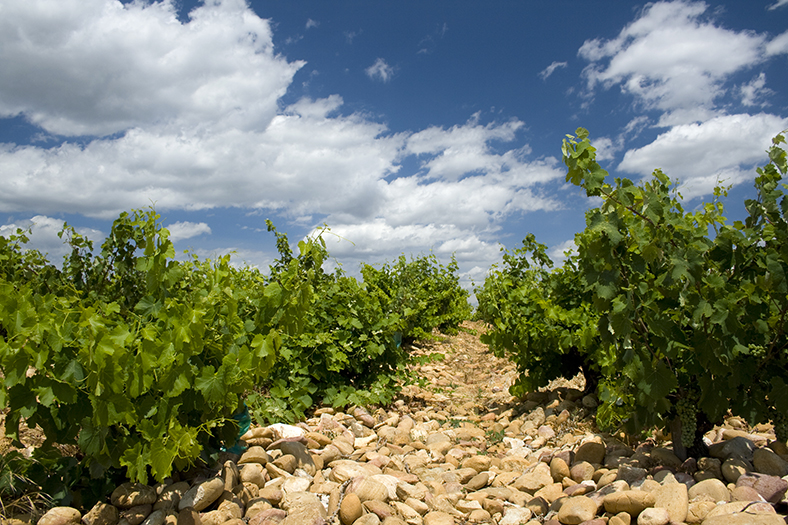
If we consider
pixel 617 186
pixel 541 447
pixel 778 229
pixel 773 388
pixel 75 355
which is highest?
pixel 617 186

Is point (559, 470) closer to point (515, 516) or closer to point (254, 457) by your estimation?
point (515, 516)

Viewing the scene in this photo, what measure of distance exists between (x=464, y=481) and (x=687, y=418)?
154 centimetres

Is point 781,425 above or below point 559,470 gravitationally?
above

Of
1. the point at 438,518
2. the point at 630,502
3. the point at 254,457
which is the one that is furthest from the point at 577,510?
the point at 254,457

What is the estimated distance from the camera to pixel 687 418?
3.06 m

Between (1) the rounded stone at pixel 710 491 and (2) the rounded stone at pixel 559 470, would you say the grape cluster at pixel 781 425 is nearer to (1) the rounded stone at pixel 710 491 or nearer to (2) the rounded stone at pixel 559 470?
(1) the rounded stone at pixel 710 491

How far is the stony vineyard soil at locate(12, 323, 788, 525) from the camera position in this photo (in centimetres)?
255

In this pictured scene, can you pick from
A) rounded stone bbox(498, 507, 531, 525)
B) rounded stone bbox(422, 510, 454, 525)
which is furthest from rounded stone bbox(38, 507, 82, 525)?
rounded stone bbox(498, 507, 531, 525)

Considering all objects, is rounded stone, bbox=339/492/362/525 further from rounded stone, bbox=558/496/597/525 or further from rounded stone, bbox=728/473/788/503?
rounded stone, bbox=728/473/788/503

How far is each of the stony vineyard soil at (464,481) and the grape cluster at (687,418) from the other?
14 cm

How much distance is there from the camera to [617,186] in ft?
8.90

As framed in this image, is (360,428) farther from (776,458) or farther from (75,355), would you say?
(776,458)

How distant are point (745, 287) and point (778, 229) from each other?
1.15ft

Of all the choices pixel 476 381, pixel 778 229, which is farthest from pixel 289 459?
pixel 476 381
